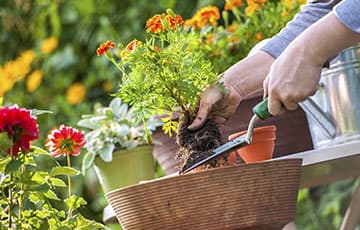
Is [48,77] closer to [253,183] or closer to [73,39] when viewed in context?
[73,39]

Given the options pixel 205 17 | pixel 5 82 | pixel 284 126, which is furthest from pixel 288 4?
pixel 5 82

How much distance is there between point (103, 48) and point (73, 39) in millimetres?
2576

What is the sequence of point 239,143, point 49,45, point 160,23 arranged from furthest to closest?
point 49,45 → point 160,23 → point 239,143

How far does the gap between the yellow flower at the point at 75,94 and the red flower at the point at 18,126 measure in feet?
8.16

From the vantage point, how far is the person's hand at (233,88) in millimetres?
1748

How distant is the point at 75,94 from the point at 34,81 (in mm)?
179

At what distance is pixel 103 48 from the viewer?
1.76m

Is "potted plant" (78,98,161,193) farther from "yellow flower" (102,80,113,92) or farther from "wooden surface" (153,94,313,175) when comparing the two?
"yellow flower" (102,80,113,92)

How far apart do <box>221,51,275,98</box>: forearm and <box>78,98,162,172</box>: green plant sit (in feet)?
1.50

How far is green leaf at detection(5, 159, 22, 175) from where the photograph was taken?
1.59 metres

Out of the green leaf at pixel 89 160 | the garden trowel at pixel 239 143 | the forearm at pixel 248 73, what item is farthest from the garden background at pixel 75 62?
the garden trowel at pixel 239 143

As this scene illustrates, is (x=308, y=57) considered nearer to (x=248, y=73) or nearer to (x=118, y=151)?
(x=248, y=73)

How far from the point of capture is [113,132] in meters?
2.41

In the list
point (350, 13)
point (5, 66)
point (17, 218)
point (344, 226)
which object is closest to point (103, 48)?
point (17, 218)
